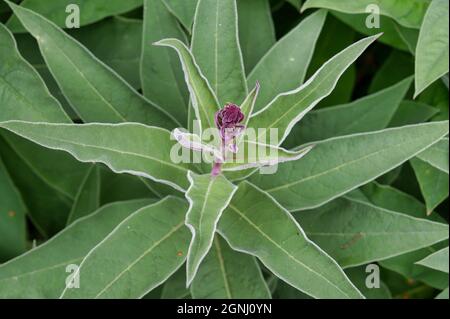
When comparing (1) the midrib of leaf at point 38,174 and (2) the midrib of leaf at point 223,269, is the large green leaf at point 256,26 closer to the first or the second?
(2) the midrib of leaf at point 223,269

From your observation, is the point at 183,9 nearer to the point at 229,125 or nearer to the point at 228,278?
the point at 229,125

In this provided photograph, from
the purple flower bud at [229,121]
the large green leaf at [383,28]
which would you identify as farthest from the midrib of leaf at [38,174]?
the large green leaf at [383,28]

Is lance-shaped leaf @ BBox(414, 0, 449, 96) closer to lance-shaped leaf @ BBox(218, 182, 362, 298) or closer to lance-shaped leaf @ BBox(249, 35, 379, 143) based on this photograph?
lance-shaped leaf @ BBox(249, 35, 379, 143)

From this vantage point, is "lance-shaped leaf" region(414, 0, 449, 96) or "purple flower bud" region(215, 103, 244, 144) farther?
"lance-shaped leaf" region(414, 0, 449, 96)

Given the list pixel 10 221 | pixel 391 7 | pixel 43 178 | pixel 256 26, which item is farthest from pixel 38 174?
pixel 391 7

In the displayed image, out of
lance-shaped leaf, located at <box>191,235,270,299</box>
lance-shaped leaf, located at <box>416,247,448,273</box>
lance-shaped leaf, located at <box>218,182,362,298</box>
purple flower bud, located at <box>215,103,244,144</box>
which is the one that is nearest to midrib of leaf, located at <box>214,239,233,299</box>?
lance-shaped leaf, located at <box>191,235,270,299</box>

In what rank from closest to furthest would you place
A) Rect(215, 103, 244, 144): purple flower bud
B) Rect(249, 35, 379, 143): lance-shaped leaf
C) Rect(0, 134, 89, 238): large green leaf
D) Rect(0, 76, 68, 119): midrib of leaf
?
1. Rect(215, 103, 244, 144): purple flower bud
2. Rect(249, 35, 379, 143): lance-shaped leaf
3. Rect(0, 76, 68, 119): midrib of leaf
4. Rect(0, 134, 89, 238): large green leaf
